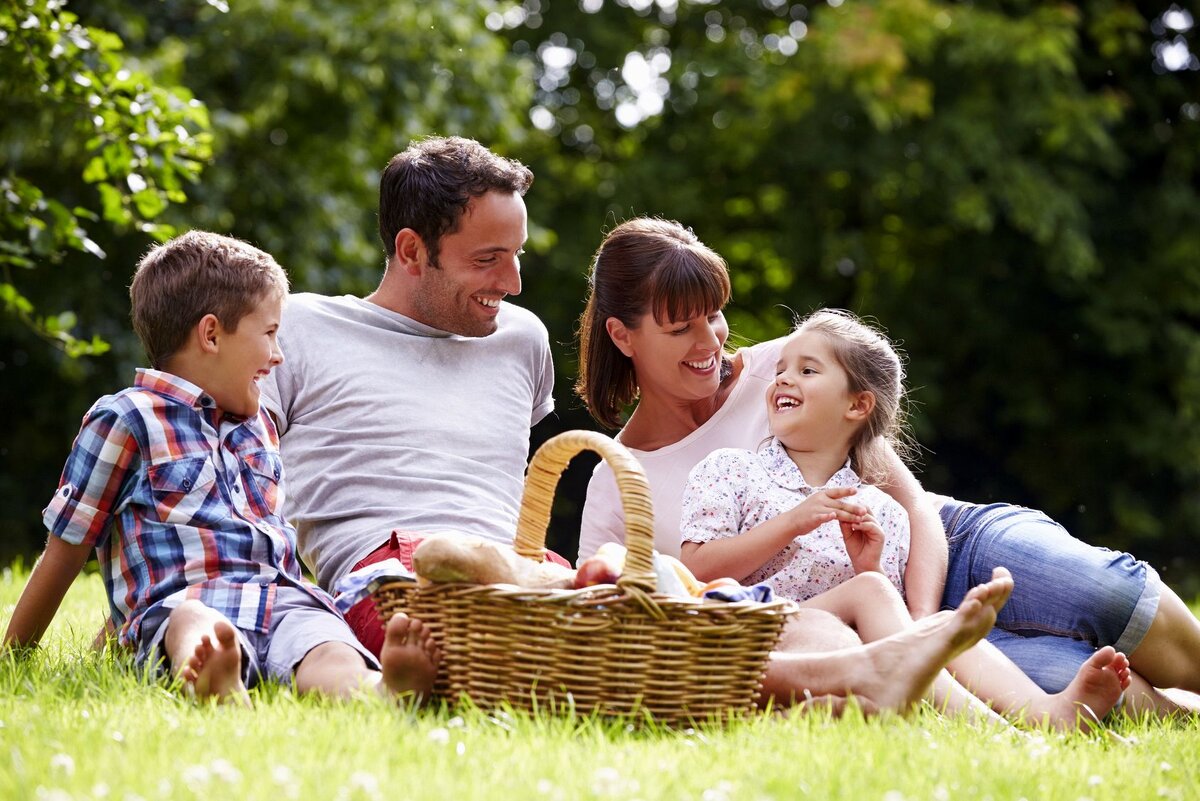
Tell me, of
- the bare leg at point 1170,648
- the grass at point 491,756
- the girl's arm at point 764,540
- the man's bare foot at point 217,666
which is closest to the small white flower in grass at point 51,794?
the grass at point 491,756

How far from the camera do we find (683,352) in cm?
381

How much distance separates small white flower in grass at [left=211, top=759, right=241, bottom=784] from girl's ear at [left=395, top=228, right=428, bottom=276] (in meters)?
2.07

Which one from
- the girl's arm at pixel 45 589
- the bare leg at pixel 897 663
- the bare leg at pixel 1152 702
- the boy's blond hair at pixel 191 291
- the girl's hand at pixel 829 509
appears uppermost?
the boy's blond hair at pixel 191 291

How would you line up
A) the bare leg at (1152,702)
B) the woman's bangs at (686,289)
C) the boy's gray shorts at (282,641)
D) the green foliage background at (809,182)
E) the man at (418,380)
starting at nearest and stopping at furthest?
1. the boy's gray shorts at (282,641)
2. the bare leg at (1152,702)
3. the man at (418,380)
4. the woman's bangs at (686,289)
5. the green foliage background at (809,182)

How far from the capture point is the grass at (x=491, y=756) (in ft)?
6.70

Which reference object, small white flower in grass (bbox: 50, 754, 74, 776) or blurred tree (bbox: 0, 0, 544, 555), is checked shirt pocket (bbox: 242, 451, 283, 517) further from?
blurred tree (bbox: 0, 0, 544, 555)

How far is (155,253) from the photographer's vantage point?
3260mm

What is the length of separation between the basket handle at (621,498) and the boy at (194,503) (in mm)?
454

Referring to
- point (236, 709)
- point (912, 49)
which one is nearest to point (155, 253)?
point (236, 709)

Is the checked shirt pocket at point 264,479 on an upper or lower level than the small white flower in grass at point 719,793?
upper

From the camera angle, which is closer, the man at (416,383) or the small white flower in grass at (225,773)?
the small white flower in grass at (225,773)

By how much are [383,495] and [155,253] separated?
827mm

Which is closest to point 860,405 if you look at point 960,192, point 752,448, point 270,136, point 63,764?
point 752,448

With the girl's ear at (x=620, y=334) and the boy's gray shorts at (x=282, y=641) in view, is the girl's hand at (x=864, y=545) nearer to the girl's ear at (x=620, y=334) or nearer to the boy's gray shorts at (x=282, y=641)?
the girl's ear at (x=620, y=334)
